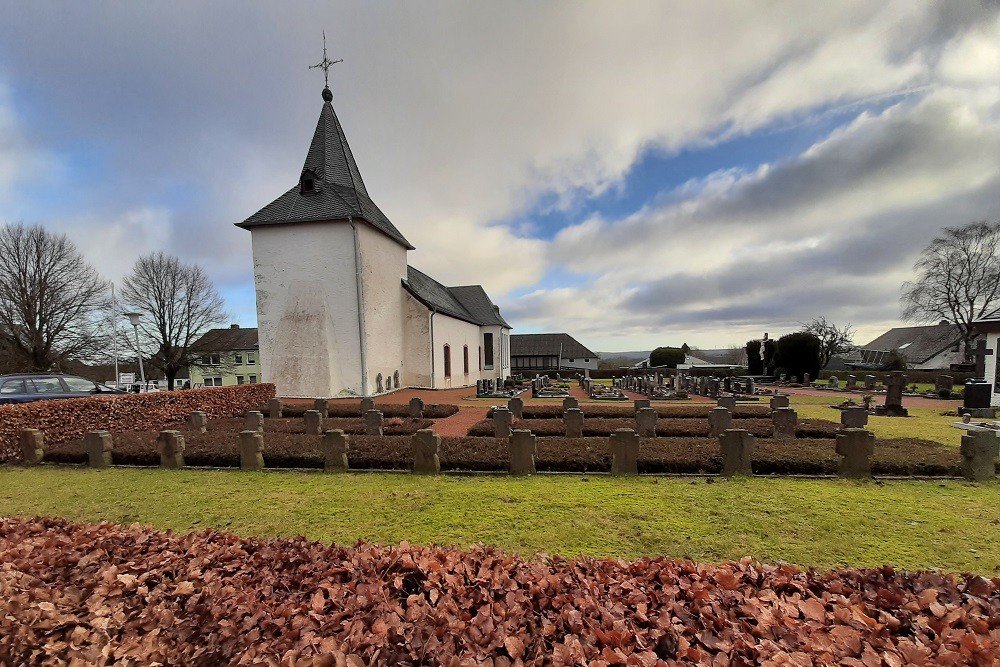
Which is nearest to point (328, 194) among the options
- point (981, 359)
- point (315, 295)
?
point (315, 295)

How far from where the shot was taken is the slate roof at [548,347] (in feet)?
174

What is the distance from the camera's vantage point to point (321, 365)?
1927 centimetres

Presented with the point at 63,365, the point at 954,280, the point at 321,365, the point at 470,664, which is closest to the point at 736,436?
the point at 470,664

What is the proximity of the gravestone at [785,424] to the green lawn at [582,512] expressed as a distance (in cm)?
328

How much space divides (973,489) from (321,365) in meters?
20.2

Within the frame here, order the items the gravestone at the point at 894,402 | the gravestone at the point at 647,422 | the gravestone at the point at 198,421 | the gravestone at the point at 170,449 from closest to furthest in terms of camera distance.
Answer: the gravestone at the point at 170,449 → the gravestone at the point at 647,422 → the gravestone at the point at 198,421 → the gravestone at the point at 894,402

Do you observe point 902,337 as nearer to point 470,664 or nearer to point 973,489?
point 973,489

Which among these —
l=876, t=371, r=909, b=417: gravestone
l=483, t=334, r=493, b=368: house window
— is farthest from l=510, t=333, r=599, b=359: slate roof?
l=876, t=371, r=909, b=417: gravestone

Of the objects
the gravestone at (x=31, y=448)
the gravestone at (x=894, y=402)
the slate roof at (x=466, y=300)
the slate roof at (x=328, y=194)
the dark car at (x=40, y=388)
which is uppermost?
the slate roof at (x=328, y=194)

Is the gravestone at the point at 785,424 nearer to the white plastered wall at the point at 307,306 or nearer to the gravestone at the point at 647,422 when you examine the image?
the gravestone at the point at 647,422

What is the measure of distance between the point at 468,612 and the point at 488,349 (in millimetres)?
34894

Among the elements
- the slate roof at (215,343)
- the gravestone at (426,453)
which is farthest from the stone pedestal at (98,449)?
the slate roof at (215,343)

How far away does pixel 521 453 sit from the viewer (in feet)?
22.9

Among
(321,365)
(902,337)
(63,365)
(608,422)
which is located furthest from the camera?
(902,337)
